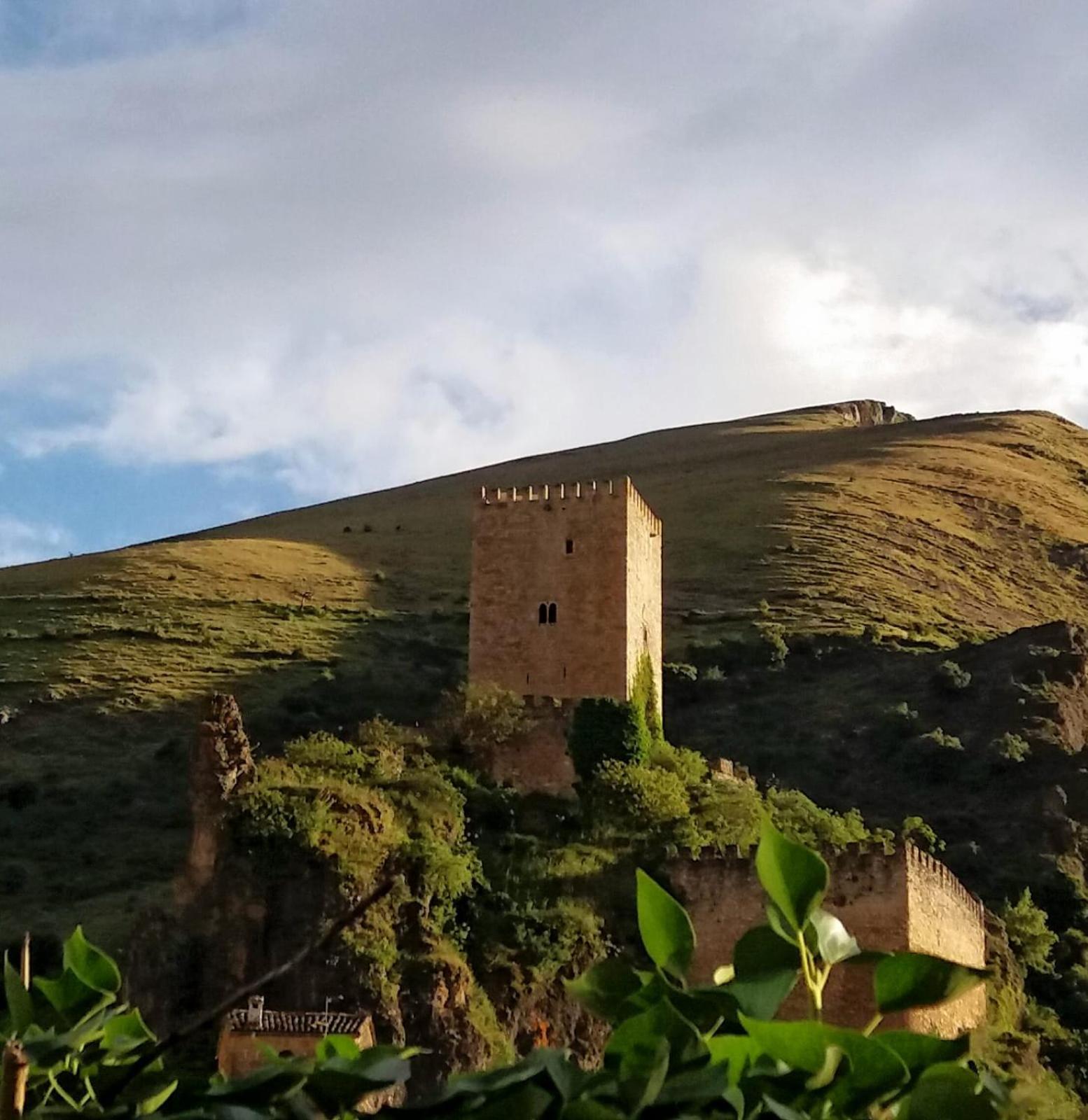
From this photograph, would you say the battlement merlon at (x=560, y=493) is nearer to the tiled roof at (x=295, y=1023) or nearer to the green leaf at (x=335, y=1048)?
the tiled roof at (x=295, y=1023)

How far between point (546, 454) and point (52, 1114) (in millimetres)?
99304

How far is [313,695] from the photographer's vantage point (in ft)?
168

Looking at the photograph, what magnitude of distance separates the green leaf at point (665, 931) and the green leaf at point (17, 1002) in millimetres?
1047

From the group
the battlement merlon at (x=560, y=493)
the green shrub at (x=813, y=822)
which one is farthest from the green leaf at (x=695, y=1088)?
the battlement merlon at (x=560, y=493)

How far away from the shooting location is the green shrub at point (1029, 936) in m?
30.7

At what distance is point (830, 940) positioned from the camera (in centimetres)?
330

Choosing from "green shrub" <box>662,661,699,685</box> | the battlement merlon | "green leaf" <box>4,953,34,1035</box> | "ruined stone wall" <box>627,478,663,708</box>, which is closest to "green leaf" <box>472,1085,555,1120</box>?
"green leaf" <box>4,953,34,1035</box>

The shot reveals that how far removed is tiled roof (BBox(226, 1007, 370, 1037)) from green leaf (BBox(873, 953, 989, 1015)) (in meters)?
17.5

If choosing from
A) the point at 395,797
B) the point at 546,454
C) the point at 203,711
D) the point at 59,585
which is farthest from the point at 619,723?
the point at 546,454

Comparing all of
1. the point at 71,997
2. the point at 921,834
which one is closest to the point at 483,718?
the point at 921,834

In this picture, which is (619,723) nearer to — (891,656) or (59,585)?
(891,656)

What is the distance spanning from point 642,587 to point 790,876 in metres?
28.4

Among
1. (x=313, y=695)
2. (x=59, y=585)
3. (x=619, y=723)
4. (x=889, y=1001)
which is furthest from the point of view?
(x=59, y=585)

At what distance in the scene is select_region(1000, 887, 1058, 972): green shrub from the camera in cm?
3072
